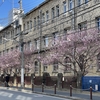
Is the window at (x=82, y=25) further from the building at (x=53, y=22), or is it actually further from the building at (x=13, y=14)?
the building at (x=13, y=14)

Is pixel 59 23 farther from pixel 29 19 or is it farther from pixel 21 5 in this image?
pixel 29 19

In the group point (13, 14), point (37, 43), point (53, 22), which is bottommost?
point (37, 43)

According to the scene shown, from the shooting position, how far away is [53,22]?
35594 millimetres

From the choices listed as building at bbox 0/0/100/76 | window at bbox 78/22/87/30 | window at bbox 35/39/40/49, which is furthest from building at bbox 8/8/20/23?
window at bbox 78/22/87/30

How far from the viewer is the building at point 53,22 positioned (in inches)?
1118

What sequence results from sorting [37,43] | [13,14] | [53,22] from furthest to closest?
1. [13,14]
2. [37,43]
3. [53,22]

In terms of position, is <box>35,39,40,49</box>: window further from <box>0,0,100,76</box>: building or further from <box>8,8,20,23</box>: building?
<box>8,8,20,23</box>: building

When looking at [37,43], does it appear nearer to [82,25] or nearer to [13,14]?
[13,14]

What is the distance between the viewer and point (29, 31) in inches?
1678

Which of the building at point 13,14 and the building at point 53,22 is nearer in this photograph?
the building at point 53,22

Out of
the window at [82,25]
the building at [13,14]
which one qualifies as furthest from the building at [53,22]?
the building at [13,14]

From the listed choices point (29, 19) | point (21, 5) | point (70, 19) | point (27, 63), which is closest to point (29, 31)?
point (29, 19)

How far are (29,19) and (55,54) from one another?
61.6 ft

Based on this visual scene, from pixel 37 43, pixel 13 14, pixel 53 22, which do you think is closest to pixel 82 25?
pixel 53 22
